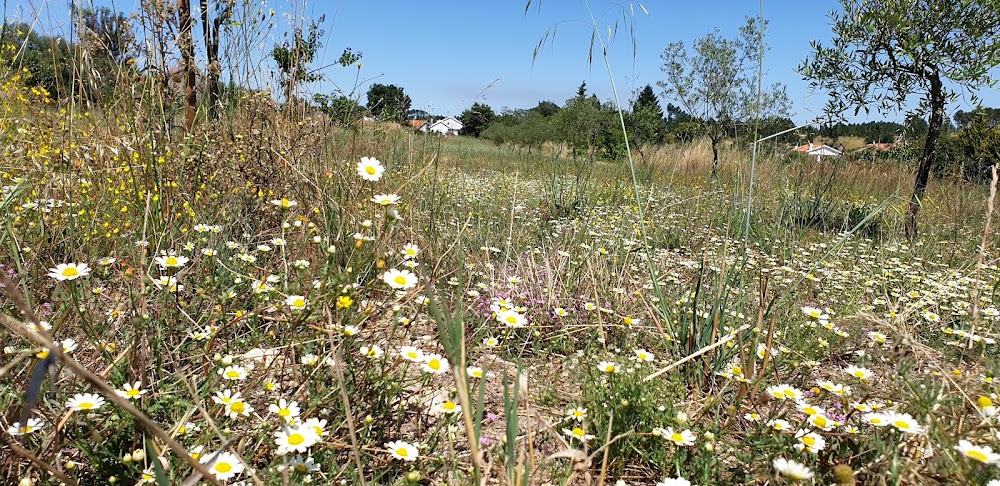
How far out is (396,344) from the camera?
179 cm

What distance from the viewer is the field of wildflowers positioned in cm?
110

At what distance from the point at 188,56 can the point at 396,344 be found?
5.80 ft

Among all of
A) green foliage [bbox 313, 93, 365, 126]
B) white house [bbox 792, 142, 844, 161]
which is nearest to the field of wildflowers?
green foliage [bbox 313, 93, 365, 126]

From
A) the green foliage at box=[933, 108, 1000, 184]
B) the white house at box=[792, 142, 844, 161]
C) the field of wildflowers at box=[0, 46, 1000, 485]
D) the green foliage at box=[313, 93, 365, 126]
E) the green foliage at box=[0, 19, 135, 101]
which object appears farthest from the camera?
the green foliage at box=[933, 108, 1000, 184]

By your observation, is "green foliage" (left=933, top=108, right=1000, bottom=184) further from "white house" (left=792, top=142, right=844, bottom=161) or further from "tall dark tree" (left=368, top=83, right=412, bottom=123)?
"tall dark tree" (left=368, top=83, right=412, bottom=123)

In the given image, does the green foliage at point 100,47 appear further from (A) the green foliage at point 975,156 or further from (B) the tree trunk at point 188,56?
(A) the green foliage at point 975,156

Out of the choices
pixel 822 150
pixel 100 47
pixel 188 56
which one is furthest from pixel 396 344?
pixel 822 150

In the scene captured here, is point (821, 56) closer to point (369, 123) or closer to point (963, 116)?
point (963, 116)

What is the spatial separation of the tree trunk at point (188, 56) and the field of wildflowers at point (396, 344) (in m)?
0.26

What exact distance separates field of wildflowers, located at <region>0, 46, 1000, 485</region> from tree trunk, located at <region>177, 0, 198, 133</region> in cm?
26

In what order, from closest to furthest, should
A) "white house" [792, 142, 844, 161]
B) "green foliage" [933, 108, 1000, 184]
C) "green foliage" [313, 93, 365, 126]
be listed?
"green foliage" [313, 93, 365, 126]
"white house" [792, 142, 844, 161]
"green foliage" [933, 108, 1000, 184]

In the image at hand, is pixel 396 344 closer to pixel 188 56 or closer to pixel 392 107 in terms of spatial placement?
pixel 188 56

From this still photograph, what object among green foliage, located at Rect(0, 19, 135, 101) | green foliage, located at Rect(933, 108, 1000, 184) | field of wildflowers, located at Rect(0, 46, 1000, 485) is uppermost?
green foliage, located at Rect(0, 19, 135, 101)

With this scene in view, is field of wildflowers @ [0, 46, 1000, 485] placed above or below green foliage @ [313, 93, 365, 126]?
below
